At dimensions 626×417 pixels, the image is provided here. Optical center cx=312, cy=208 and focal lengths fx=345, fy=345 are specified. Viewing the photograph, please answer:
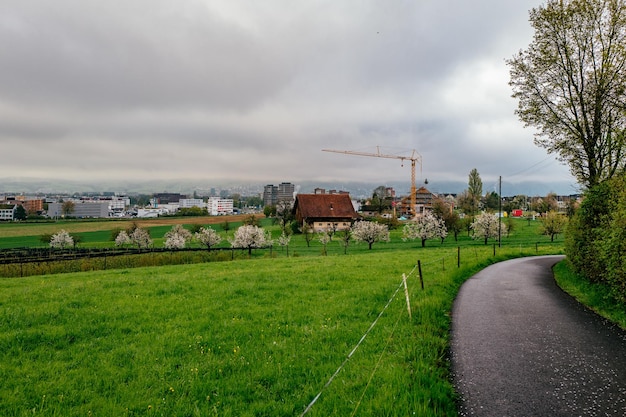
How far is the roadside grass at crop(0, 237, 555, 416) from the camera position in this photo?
6141 millimetres

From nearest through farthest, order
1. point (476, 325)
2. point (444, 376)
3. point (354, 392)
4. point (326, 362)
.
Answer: point (354, 392) → point (444, 376) → point (326, 362) → point (476, 325)

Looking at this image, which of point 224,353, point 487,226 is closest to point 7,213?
point 487,226

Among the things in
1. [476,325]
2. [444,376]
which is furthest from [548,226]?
[444,376]

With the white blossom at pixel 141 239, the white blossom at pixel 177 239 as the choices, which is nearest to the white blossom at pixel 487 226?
the white blossom at pixel 177 239

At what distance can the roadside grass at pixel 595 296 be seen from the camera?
35.9ft

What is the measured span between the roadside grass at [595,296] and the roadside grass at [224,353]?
4.80 m

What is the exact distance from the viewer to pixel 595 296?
13.1 meters

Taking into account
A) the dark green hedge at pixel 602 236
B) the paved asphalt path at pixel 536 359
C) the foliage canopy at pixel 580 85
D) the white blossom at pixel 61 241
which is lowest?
the white blossom at pixel 61 241

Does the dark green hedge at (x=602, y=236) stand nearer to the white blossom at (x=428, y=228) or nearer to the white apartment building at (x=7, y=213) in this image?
the white blossom at (x=428, y=228)

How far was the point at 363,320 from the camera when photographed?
11.0 meters

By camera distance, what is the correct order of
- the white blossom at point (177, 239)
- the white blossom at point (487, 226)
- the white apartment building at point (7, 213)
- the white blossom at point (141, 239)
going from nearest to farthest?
the white blossom at point (487, 226) < the white blossom at point (177, 239) < the white blossom at point (141, 239) < the white apartment building at point (7, 213)

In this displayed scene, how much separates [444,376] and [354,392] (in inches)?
76.7

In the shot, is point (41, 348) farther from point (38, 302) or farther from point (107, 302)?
point (38, 302)

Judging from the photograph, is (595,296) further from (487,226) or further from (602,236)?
(487,226)
